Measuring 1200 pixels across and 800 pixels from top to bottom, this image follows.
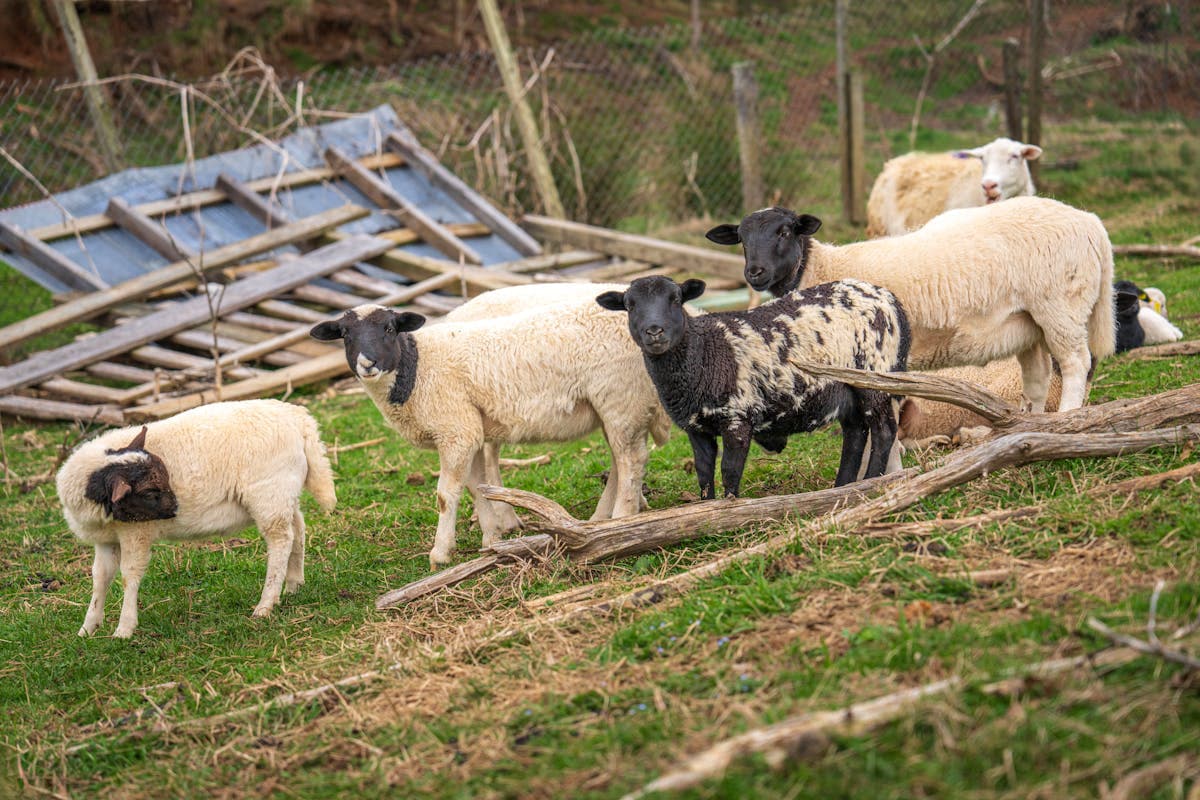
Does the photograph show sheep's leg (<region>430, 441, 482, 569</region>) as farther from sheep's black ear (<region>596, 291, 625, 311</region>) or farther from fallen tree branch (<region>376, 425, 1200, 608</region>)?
sheep's black ear (<region>596, 291, 625, 311</region>)

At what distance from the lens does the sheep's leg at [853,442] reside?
6652 millimetres

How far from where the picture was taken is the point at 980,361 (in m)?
7.62

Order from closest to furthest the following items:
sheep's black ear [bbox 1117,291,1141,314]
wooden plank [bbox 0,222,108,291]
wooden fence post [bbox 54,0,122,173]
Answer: sheep's black ear [bbox 1117,291,1141,314]
wooden plank [bbox 0,222,108,291]
wooden fence post [bbox 54,0,122,173]

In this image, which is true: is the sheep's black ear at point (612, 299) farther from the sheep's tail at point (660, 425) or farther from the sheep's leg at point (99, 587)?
the sheep's leg at point (99, 587)

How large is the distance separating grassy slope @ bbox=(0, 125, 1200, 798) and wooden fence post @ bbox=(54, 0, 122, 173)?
8223 mm

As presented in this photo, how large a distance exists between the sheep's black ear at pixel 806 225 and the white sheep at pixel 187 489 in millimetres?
3268

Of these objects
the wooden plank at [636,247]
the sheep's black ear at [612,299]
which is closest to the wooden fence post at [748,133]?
the wooden plank at [636,247]

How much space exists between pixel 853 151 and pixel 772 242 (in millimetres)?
8951

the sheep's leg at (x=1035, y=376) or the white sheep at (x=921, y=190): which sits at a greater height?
the white sheep at (x=921, y=190)

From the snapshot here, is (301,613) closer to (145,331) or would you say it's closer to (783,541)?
(783,541)

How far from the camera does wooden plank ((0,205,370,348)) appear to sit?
11.6m

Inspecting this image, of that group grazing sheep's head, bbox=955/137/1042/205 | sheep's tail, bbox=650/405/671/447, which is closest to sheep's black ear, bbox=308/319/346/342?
sheep's tail, bbox=650/405/671/447

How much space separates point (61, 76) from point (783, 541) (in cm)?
1969

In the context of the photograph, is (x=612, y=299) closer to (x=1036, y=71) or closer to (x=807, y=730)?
(x=807, y=730)
